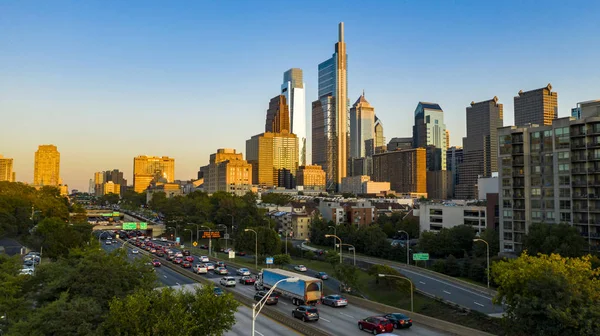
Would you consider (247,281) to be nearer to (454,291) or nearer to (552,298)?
(454,291)

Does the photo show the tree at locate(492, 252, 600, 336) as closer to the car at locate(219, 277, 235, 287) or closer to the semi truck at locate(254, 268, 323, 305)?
the semi truck at locate(254, 268, 323, 305)

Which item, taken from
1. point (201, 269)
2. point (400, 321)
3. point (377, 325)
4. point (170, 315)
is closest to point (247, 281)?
point (201, 269)

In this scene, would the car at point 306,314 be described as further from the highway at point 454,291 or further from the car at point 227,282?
the car at point 227,282

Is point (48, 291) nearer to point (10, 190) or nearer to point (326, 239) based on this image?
point (326, 239)

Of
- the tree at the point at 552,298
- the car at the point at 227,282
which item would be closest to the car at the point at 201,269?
the car at the point at 227,282

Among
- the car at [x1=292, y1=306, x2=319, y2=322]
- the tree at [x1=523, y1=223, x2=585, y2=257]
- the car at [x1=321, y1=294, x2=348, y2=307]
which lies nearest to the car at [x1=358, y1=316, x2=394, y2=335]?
the car at [x1=292, y1=306, x2=319, y2=322]

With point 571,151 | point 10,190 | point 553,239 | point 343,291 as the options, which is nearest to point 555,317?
point 343,291

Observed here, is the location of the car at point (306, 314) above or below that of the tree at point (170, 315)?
below
